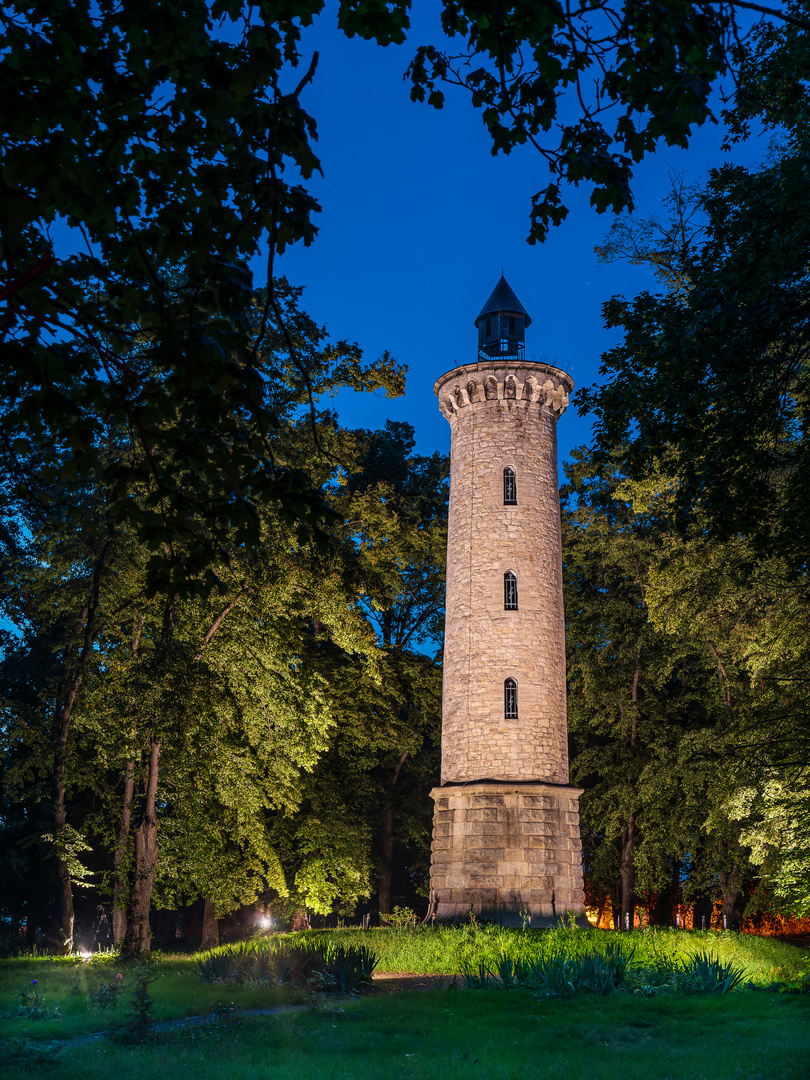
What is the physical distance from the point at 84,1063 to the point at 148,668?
775 cm

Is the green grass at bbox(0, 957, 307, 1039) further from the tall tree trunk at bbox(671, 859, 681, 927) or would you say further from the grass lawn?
the tall tree trunk at bbox(671, 859, 681, 927)

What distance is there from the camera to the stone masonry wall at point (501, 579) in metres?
21.3

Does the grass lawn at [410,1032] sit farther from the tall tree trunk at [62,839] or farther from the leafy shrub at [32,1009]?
the tall tree trunk at [62,839]

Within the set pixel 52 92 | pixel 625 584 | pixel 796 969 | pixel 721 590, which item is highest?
pixel 625 584

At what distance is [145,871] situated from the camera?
55.7 feet

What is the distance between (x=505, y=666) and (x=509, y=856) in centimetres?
421

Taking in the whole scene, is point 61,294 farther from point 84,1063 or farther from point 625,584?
point 625,584

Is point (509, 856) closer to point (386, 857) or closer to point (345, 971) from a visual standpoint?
point (345, 971)

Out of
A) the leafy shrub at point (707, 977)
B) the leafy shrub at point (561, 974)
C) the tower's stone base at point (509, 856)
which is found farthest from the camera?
the tower's stone base at point (509, 856)

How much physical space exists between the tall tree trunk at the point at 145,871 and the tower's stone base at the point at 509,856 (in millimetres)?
6629

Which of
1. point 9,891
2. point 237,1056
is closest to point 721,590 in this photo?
point 237,1056

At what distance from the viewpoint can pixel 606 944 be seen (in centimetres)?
1536

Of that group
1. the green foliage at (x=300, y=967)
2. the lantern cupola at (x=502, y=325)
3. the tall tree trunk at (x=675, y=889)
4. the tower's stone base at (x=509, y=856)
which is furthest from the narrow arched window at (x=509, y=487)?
the tall tree trunk at (x=675, y=889)

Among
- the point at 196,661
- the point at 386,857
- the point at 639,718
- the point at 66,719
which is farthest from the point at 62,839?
the point at 639,718
